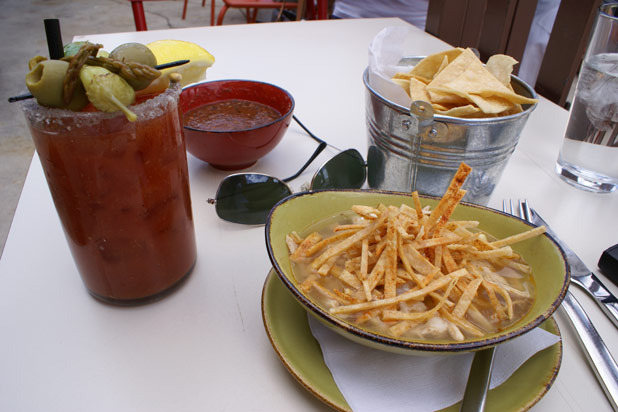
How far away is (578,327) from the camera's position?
0.64 meters

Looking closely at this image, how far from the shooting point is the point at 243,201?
862 mm

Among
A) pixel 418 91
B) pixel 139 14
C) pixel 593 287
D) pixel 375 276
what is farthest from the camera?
pixel 139 14

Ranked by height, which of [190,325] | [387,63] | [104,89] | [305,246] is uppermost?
[104,89]

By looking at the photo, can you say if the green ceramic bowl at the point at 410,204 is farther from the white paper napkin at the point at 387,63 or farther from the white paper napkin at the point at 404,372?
the white paper napkin at the point at 387,63

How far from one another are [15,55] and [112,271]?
16.0 feet

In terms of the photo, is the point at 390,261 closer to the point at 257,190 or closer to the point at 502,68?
the point at 257,190

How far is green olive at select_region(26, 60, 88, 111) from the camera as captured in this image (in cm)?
47

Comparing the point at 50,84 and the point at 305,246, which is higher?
the point at 50,84

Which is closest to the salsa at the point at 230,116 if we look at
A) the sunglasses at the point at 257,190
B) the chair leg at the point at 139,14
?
the sunglasses at the point at 257,190

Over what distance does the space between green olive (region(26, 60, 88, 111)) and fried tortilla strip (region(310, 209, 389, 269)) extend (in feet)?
1.09

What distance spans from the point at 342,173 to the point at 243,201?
0.68 ft

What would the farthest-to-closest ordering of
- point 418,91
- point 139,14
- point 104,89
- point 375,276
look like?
point 139,14 < point 418,91 < point 375,276 < point 104,89

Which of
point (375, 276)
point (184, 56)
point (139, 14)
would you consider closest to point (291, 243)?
point (375, 276)

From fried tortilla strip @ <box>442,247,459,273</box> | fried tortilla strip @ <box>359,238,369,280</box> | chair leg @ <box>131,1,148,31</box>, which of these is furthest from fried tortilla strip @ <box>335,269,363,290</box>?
chair leg @ <box>131,1,148,31</box>
